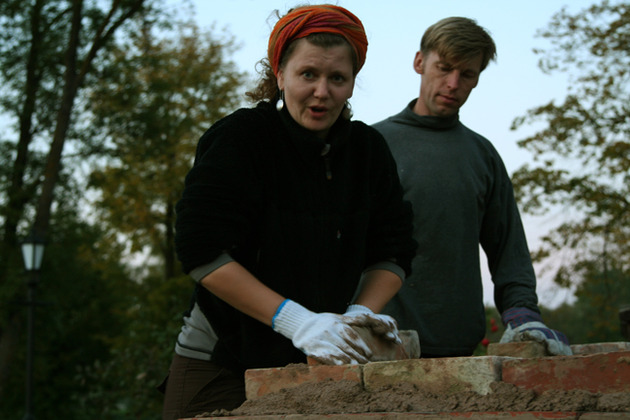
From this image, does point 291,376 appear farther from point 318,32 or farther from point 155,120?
point 155,120

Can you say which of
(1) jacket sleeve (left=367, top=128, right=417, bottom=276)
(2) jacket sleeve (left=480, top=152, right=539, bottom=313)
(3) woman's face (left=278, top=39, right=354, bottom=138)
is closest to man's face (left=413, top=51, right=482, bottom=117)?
(2) jacket sleeve (left=480, top=152, right=539, bottom=313)

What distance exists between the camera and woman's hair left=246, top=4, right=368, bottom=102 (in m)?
2.43

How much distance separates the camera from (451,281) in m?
3.44

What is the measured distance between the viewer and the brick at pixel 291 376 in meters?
2.07

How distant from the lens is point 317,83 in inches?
96.4

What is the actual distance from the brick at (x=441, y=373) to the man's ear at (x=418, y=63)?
203cm

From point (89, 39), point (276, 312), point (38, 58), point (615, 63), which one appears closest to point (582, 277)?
point (615, 63)

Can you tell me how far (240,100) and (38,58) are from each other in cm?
507

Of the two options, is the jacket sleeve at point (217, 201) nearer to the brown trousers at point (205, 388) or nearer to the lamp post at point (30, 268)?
the brown trousers at point (205, 388)

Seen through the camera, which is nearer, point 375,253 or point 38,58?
point 375,253

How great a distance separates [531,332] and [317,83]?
1.16 m

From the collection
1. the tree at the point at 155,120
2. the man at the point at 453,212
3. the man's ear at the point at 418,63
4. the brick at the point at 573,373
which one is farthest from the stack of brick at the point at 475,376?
the tree at the point at 155,120

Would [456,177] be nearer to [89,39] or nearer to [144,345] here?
[144,345]

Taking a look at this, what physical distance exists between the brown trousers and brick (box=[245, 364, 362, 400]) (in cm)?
41
